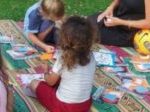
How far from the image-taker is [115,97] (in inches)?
184

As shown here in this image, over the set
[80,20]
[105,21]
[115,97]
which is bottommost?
[115,97]

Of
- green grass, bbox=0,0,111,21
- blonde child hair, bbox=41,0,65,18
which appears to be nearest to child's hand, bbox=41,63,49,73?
blonde child hair, bbox=41,0,65,18

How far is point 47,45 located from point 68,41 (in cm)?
156

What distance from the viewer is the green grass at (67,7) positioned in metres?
7.13

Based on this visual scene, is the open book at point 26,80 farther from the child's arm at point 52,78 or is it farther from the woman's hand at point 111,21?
the woman's hand at point 111,21

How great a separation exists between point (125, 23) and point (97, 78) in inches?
38.3

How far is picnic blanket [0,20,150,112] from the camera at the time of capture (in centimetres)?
450

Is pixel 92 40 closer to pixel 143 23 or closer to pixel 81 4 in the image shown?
pixel 143 23

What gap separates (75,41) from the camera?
13.2ft

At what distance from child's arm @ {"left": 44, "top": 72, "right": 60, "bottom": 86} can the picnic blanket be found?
0.25 metres

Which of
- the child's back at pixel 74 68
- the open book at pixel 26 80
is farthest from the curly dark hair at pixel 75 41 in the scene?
the open book at pixel 26 80

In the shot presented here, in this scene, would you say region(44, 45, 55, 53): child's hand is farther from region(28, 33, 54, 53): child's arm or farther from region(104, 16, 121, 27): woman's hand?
region(104, 16, 121, 27): woman's hand

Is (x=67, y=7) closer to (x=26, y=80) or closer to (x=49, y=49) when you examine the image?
(x=49, y=49)

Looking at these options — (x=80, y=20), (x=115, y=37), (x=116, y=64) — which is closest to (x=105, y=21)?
Result: (x=115, y=37)
